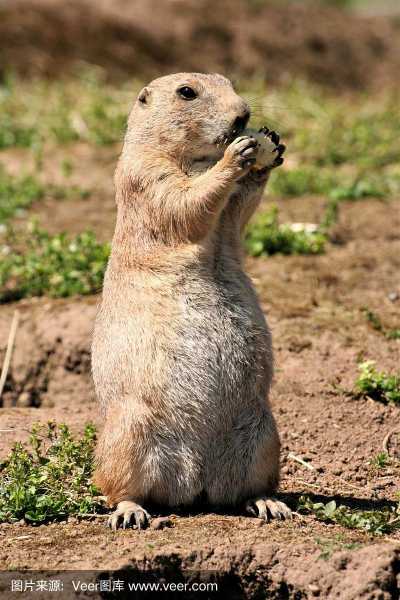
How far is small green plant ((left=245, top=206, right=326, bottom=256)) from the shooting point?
8352 mm

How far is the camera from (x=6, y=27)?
45.2ft

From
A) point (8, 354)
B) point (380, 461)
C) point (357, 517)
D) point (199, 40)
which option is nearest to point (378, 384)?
point (380, 461)

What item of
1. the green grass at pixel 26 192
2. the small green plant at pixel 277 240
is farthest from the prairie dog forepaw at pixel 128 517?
the green grass at pixel 26 192

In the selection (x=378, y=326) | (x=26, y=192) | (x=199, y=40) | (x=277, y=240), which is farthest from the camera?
(x=199, y=40)

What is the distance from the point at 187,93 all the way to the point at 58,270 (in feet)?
9.34

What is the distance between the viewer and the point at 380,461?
5.83m

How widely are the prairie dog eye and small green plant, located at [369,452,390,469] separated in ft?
7.83

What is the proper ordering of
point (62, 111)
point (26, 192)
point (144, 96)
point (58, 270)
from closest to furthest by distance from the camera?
point (144, 96)
point (58, 270)
point (26, 192)
point (62, 111)

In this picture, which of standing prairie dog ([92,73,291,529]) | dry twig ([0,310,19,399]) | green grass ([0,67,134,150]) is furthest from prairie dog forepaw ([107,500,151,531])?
green grass ([0,67,134,150])

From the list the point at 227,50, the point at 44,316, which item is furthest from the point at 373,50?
the point at 44,316

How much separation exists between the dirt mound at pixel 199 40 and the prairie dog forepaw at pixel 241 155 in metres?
9.11

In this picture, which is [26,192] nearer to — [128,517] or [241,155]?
[241,155]

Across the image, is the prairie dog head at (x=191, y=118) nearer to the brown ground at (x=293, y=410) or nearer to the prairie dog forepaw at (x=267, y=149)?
the prairie dog forepaw at (x=267, y=149)

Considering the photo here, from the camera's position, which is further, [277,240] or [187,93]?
[277,240]
